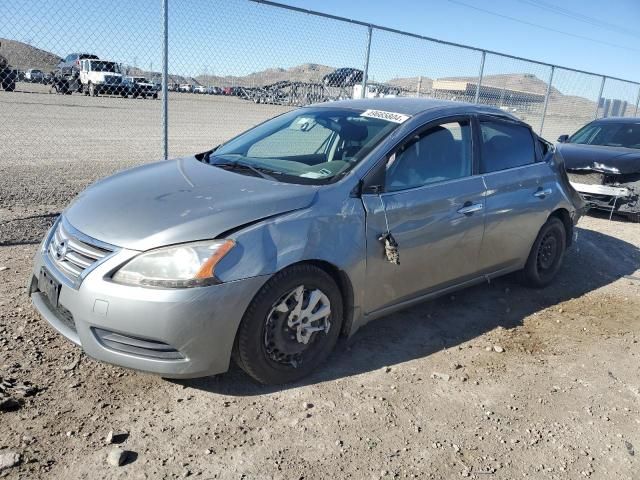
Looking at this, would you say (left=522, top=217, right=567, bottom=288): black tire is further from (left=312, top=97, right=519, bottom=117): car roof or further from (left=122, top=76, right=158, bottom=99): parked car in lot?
→ (left=122, top=76, right=158, bottom=99): parked car in lot

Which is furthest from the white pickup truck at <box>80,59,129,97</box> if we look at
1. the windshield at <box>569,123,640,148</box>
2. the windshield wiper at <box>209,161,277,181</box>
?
the windshield at <box>569,123,640,148</box>

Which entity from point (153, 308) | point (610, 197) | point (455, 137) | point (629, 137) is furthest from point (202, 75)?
point (629, 137)

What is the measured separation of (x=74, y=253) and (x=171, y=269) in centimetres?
61

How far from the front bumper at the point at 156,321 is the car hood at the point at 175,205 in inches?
7.6

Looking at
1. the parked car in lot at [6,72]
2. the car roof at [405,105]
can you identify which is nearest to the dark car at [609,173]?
the car roof at [405,105]

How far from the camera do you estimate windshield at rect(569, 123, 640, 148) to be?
29.6 ft

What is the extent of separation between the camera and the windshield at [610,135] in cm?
901

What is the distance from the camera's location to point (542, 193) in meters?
4.75

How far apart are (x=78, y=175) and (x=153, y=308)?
21.7 feet

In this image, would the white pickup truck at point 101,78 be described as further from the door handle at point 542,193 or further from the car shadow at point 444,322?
the door handle at point 542,193

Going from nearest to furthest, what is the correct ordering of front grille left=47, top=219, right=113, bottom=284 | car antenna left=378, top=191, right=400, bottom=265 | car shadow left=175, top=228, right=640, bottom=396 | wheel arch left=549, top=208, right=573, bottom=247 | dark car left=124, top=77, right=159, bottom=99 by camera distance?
front grille left=47, top=219, right=113, bottom=284 → car shadow left=175, top=228, right=640, bottom=396 → car antenna left=378, top=191, right=400, bottom=265 → wheel arch left=549, top=208, right=573, bottom=247 → dark car left=124, top=77, right=159, bottom=99

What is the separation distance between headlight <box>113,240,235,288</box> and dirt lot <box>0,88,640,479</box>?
0.72m

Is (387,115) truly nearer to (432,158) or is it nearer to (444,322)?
(432,158)

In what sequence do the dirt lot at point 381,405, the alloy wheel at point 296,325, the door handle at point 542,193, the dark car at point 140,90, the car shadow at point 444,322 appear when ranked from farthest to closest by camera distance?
the dark car at point 140,90 → the door handle at point 542,193 → the car shadow at point 444,322 → the alloy wheel at point 296,325 → the dirt lot at point 381,405
